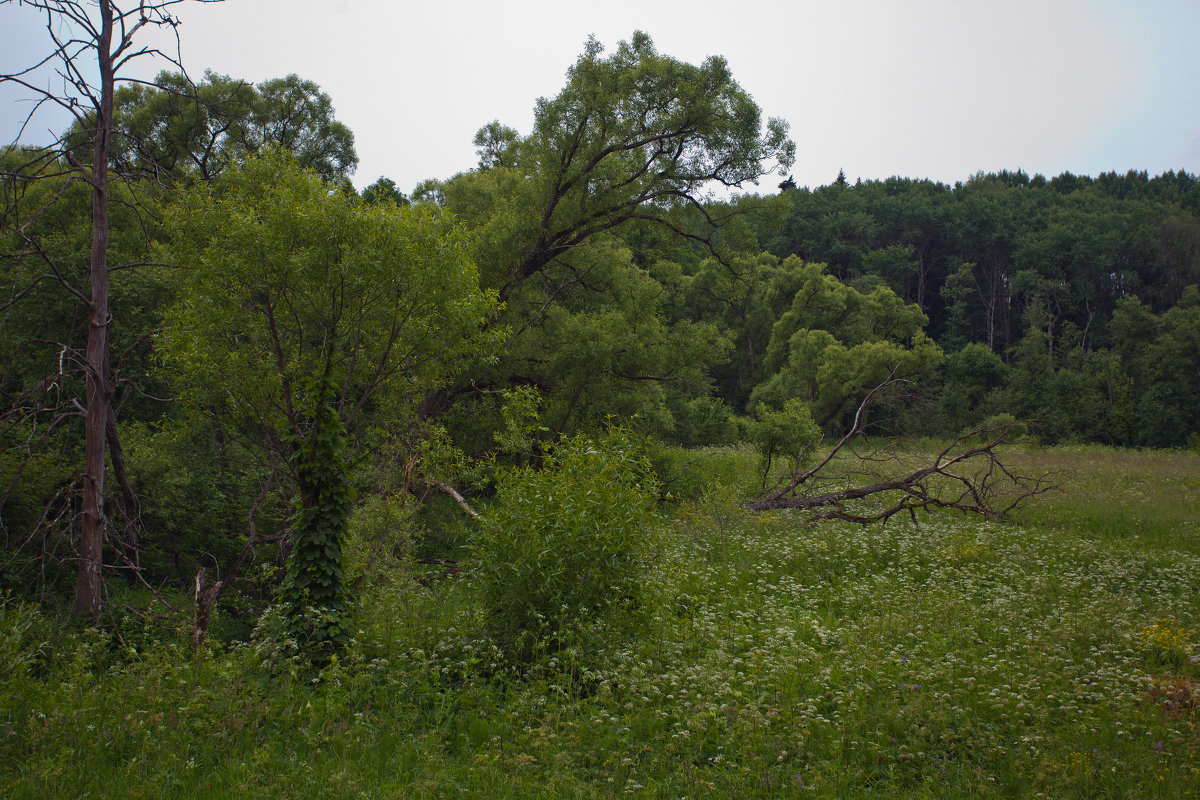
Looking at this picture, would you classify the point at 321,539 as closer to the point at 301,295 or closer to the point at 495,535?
the point at 495,535

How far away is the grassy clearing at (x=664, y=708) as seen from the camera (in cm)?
464

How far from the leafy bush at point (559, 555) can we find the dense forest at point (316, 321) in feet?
2.58

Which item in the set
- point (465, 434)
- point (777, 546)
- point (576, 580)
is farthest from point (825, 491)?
point (576, 580)

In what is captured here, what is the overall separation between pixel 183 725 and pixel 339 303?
19.5 ft

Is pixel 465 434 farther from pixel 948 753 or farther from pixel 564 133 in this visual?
pixel 948 753

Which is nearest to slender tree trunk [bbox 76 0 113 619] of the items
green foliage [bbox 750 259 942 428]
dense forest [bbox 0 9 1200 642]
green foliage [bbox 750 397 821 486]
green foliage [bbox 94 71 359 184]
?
dense forest [bbox 0 9 1200 642]

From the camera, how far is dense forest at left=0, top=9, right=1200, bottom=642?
7723mm

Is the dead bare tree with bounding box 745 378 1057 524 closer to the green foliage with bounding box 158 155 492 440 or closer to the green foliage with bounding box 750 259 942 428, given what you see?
the green foliage with bounding box 158 155 492 440

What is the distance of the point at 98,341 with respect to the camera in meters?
6.88

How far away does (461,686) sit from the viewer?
6160 millimetres

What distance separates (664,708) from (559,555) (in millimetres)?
1707

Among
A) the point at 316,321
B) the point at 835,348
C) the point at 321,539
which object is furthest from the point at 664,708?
the point at 835,348

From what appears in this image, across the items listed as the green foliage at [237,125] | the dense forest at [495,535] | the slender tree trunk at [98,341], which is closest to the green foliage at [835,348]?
the dense forest at [495,535]

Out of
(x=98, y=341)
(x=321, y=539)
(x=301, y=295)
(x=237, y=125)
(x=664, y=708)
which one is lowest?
(x=664, y=708)
